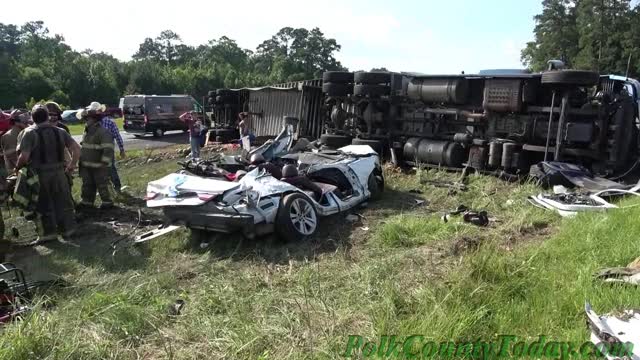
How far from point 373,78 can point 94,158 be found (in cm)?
592

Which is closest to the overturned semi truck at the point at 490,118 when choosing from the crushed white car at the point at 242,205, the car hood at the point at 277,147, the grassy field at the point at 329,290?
the grassy field at the point at 329,290

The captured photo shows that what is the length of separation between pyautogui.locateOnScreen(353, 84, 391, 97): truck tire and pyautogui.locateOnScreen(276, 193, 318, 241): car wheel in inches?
219

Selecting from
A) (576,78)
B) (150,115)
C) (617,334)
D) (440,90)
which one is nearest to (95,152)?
(440,90)

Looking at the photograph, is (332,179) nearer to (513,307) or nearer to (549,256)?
(549,256)

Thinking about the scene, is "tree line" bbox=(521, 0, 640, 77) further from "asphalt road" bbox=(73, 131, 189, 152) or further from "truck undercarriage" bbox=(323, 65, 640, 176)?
"truck undercarriage" bbox=(323, 65, 640, 176)

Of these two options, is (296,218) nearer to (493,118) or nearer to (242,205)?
(242,205)

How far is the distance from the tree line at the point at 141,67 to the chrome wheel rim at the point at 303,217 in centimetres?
3864

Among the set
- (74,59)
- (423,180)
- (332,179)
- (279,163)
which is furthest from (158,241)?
(74,59)

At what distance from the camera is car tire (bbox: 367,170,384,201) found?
826 cm

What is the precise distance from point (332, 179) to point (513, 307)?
431 cm

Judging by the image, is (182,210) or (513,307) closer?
(513,307)

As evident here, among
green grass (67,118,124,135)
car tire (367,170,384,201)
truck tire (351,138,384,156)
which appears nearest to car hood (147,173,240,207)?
car tire (367,170,384,201)

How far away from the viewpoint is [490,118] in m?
9.96

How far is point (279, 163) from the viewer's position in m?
7.25
